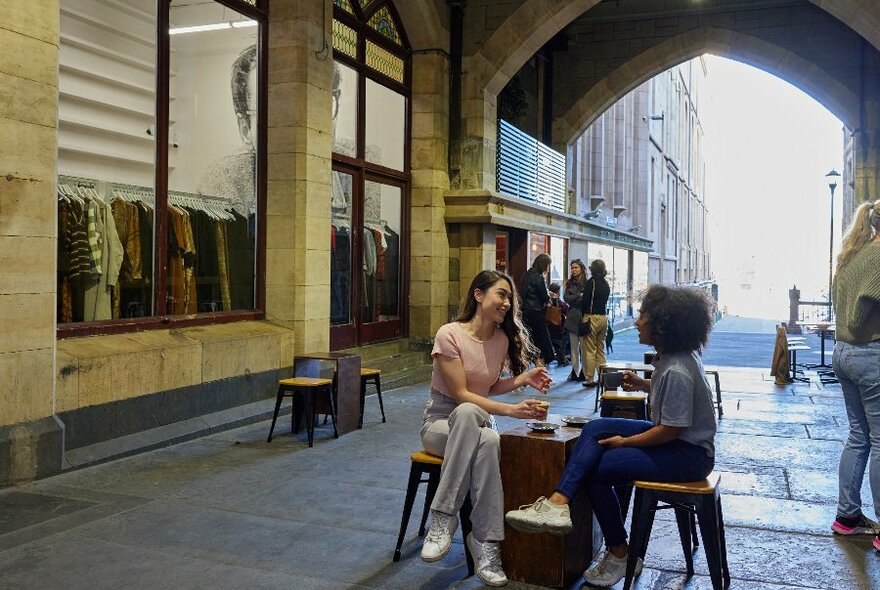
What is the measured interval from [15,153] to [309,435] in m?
2.98

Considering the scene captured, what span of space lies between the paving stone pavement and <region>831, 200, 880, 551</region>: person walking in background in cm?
26

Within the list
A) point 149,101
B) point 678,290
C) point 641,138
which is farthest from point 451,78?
point 641,138

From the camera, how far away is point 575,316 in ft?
36.3

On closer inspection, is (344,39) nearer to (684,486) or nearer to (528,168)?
(528,168)

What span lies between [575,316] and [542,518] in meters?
7.68

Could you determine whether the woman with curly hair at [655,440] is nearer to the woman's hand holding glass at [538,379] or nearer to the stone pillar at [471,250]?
the woman's hand holding glass at [538,379]

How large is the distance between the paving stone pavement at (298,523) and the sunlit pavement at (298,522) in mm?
11

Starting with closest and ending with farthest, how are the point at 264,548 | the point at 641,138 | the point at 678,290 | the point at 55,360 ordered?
1. the point at 678,290
2. the point at 264,548
3. the point at 55,360
4. the point at 641,138

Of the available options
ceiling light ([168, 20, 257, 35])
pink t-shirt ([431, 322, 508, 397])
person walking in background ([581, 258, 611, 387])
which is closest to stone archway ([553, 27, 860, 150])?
person walking in background ([581, 258, 611, 387])

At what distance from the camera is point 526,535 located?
12.7 feet

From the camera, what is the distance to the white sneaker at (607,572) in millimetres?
3793

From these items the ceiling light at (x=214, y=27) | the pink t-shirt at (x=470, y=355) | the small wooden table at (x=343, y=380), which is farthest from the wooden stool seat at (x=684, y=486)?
the ceiling light at (x=214, y=27)

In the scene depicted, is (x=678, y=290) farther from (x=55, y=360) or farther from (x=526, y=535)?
(x=55, y=360)

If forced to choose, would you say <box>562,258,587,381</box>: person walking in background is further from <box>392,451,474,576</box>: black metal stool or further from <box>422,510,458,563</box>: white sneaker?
<box>422,510,458,563</box>: white sneaker
